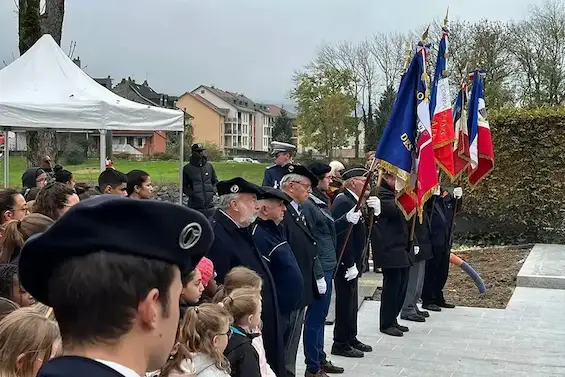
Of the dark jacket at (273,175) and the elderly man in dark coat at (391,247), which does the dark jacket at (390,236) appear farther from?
the dark jacket at (273,175)

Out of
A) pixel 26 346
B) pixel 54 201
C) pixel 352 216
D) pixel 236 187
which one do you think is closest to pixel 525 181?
pixel 352 216

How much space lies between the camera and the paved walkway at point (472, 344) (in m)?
6.79

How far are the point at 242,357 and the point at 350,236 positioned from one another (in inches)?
142

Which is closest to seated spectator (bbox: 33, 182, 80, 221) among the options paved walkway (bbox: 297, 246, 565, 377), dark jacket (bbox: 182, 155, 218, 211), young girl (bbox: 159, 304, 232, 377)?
young girl (bbox: 159, 304, 232, 377)

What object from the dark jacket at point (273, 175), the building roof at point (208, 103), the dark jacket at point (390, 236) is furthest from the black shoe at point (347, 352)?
the building roof at point (208, 103)

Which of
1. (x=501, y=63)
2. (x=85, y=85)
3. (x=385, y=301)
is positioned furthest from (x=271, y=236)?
(x=501, y=63)

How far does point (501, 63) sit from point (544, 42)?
157 inches

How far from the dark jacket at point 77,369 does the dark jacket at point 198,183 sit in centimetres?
1209

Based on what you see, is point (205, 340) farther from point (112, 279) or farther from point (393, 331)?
point (393, 331)

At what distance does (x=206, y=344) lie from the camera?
3.09m

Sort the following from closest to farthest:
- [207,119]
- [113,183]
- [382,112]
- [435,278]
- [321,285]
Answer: [321,285]
[113,183]
[435,278]
[382,112]
[207,119]

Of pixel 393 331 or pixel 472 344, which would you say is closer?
pixel 472 344

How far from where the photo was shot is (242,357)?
3463mm

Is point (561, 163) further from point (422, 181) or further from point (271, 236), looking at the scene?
point (271, 236)
